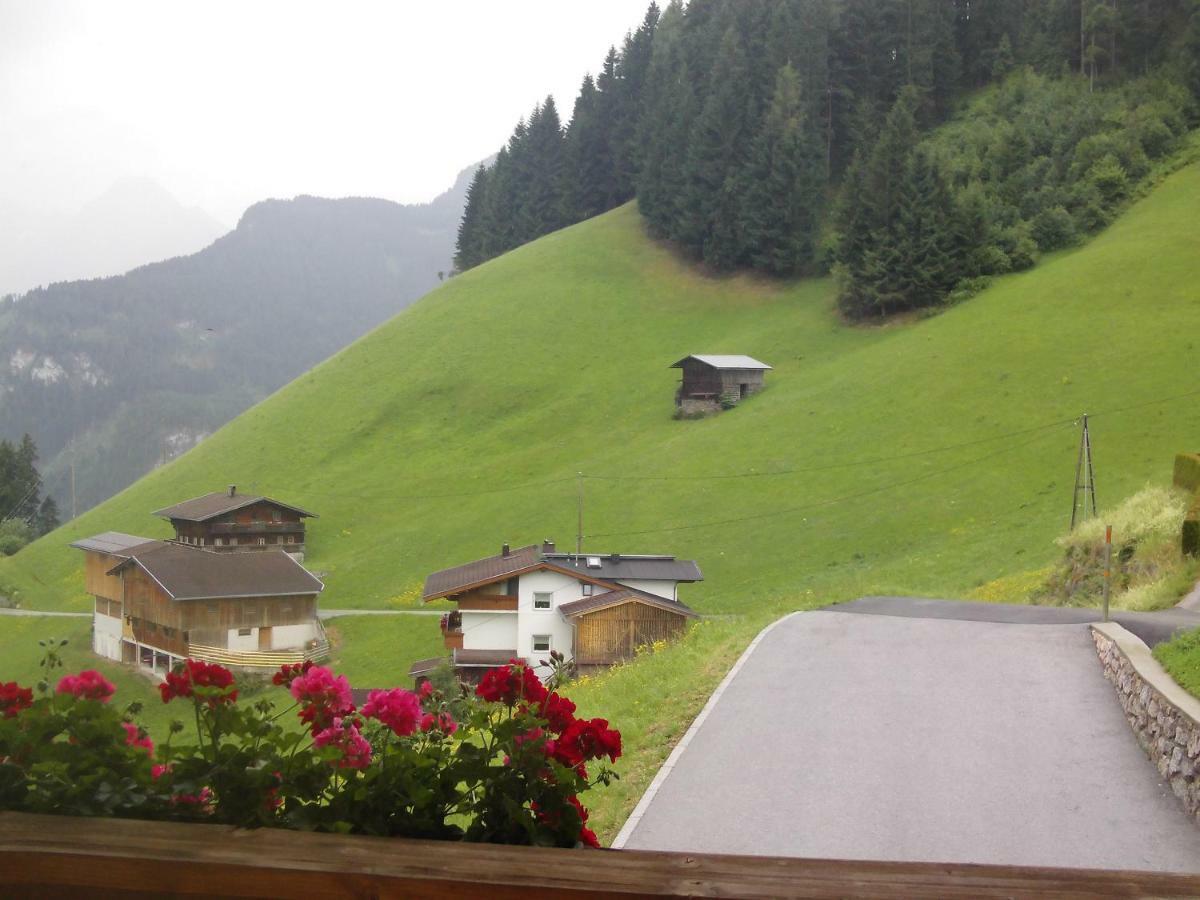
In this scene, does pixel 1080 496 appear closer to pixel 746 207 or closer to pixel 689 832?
pixel 689 832

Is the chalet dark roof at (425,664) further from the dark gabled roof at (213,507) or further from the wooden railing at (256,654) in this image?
the dark gabled roof at (213,507)

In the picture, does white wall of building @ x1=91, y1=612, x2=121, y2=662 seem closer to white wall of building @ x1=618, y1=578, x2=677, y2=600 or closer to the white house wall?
the white house wall

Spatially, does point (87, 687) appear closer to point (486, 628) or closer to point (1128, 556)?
point (1128, 556)

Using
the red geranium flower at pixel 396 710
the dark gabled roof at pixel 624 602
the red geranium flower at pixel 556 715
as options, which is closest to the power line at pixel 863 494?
the dark gabled roof at pixel 624 602

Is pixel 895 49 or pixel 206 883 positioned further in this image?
pixel 895 49

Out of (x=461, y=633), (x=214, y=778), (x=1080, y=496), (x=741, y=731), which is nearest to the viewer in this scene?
(x=214, y=778)

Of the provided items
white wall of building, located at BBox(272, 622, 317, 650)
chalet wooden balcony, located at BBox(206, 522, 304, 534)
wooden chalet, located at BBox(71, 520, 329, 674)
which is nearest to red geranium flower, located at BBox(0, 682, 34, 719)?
wooden chalet, located at BBox(71, 520, 329, 674)

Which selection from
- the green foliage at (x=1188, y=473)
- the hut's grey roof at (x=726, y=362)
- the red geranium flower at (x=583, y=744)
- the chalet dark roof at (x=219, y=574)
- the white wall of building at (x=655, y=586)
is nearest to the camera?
the red geranium flower at (x=583, y=744)

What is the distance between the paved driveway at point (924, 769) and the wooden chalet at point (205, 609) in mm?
30526

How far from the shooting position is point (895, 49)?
89625 millimetres

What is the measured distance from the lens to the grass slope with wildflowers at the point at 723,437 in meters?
40.8

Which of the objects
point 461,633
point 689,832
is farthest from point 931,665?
point 461,633

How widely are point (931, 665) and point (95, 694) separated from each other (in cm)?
1426

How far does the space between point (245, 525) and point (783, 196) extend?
49.0 m
